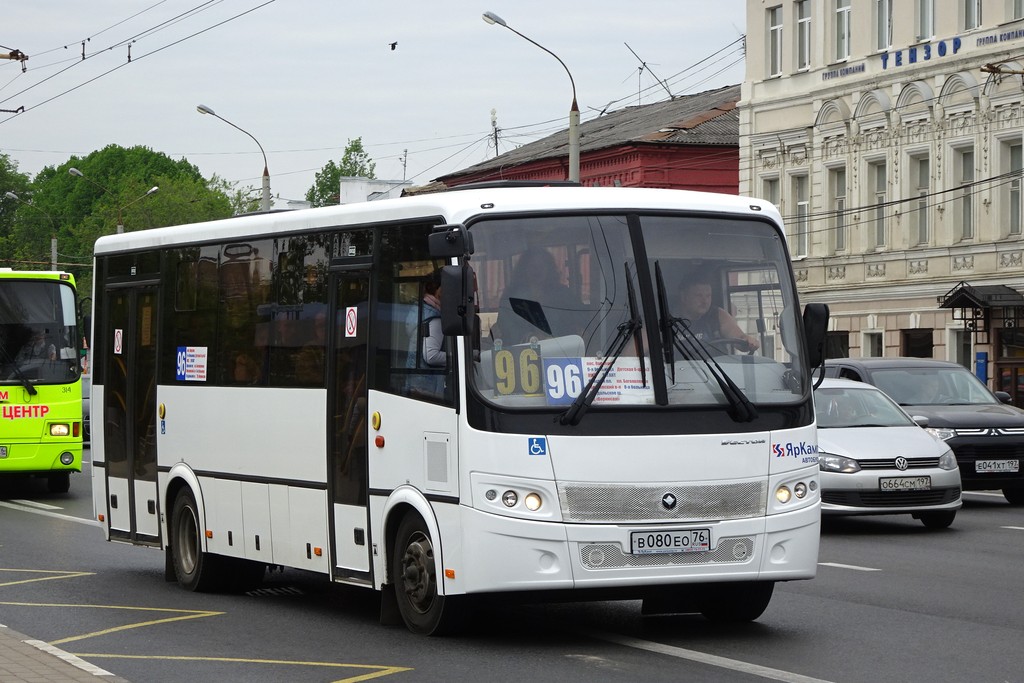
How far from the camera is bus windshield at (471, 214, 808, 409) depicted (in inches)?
405

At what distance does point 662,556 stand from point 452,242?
203 centimetres

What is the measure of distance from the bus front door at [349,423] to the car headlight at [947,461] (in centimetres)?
876

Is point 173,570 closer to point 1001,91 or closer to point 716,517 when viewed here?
point 716,517

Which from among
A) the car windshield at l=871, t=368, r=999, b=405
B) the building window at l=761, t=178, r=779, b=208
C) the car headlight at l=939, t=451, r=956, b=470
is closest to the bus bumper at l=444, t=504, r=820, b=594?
the car headlight at l=939, t=451, r=956, b=470

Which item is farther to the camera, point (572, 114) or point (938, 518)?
point (572, 114)

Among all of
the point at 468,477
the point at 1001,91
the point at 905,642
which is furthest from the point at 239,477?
the point at 1001,91

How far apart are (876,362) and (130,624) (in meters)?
14.0

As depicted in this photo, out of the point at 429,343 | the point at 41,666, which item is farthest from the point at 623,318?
the point at 41,666

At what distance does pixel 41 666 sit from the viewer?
372 inches

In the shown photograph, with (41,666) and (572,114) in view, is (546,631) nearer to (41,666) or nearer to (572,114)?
(41,666)

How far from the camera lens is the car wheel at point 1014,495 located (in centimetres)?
2308

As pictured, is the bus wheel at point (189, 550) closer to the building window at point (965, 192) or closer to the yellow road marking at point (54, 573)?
the yellow road marking at point (54, 573)

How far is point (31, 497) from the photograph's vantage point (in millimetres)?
25031

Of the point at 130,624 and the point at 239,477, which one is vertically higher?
the point at 239,477
